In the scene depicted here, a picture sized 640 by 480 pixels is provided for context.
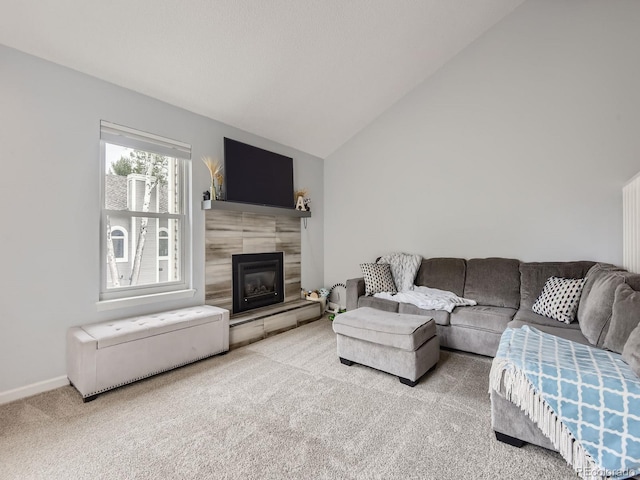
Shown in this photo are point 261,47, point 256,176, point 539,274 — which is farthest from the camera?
point 256,176

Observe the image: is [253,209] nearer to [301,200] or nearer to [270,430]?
[301,200]

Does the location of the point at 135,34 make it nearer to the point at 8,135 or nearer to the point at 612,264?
the point at 8,135

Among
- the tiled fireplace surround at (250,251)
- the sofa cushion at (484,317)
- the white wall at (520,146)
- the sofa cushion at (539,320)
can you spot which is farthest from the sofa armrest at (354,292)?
the sofa cushion at (539,320)

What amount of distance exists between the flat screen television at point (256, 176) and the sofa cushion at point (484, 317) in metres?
2.60

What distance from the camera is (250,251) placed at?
3980 millimetres

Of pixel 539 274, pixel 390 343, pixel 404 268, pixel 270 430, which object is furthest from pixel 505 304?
pixel 270 430

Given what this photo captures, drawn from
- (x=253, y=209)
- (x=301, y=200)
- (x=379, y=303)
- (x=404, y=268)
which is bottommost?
(x=379, y=303)

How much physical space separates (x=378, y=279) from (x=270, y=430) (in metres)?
2.44

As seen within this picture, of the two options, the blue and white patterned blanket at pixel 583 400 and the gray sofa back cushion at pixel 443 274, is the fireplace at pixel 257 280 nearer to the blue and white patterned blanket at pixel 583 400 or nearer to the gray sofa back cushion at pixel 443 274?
the gray sofa back cushion at pixel 443 274

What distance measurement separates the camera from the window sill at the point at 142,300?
8.91 ft

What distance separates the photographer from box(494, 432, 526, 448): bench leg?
1689 millimetres

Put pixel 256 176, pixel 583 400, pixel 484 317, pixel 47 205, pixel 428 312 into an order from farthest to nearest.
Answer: pixel 256 176 → pixel 428 312 → pixel 484 317 → pixel 47 205 → pixel 583 400

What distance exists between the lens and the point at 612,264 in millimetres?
3014

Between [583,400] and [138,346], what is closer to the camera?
[583,400]
